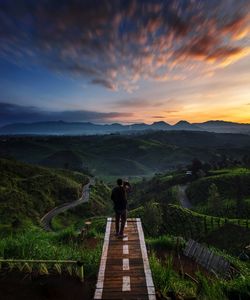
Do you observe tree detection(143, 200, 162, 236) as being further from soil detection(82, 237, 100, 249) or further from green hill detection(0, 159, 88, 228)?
green hill detection(0, 159, 88, 228)

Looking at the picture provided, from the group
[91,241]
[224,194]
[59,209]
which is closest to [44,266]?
[91,241]

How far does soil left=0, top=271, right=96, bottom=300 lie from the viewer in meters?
12.2

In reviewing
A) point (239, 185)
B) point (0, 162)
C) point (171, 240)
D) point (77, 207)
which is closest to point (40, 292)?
point (171, 240)

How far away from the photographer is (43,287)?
42.1 feet

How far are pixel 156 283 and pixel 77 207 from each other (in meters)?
104

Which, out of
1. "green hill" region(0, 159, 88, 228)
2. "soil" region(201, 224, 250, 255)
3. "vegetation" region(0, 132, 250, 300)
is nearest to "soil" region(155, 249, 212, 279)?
"vegetation" region(0, 132, 250, 300)

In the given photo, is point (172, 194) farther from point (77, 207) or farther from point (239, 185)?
point (77, 207)

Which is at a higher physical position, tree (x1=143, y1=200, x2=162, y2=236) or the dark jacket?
the dark jacket

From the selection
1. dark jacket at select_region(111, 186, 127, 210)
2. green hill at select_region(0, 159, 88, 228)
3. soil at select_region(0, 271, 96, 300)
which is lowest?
green hill at select_region(0, 159, 88, 228)

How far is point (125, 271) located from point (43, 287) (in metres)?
3.32

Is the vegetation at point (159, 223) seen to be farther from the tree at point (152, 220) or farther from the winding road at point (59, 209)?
the winding road at point (59, 209)

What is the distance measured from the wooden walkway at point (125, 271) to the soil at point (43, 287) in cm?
93

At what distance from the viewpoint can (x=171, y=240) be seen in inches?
910

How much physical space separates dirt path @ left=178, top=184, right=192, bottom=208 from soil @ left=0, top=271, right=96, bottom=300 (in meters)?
93.1
